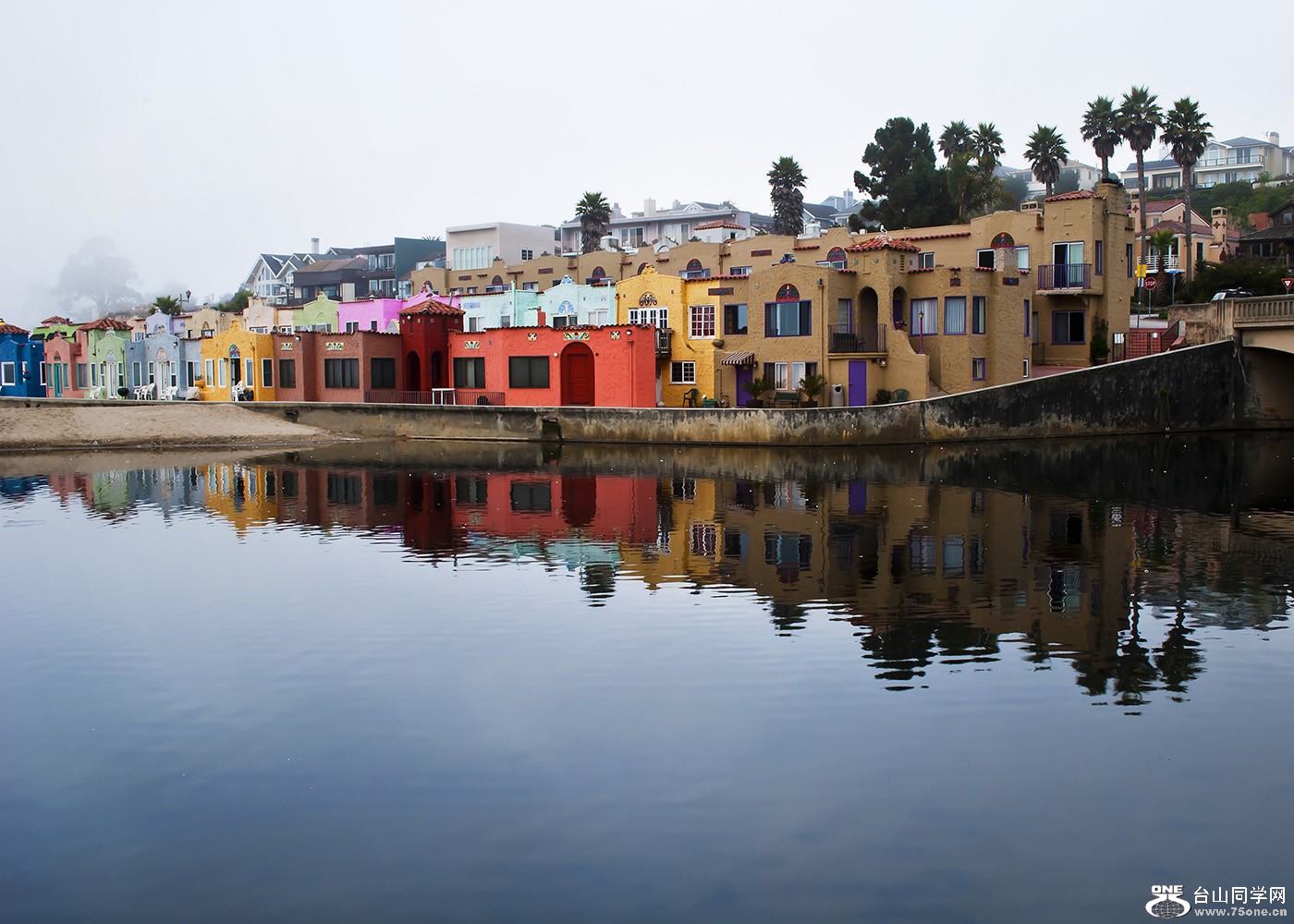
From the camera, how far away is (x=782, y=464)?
48594mm

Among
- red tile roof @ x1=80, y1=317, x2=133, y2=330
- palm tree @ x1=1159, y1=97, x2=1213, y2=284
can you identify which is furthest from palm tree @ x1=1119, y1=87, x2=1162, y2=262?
red tile roof @ x1=80, y1=317, x2=133, y2=330

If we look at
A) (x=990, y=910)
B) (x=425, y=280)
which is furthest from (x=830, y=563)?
(x=425, y=280)

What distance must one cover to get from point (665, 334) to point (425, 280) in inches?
1472

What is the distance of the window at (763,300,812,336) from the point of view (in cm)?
5947

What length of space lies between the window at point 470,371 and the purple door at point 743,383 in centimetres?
1533

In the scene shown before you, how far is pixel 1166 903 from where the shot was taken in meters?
11.0

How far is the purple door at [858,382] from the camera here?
192 feet

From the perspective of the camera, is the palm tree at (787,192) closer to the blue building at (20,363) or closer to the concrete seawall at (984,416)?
the concrete seawall at (984,416)

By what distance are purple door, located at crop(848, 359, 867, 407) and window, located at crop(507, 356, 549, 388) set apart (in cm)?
1679

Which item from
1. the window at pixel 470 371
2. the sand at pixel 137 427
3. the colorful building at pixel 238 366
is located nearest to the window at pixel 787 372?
the window at pixel 470 371

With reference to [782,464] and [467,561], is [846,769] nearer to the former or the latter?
[467,561]

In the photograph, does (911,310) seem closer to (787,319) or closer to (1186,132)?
(787,319)

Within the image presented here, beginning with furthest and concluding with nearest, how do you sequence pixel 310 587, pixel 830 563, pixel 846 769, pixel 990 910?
pixel 830 563, pixel 310 587, pixel 846 769, pixel 990 910

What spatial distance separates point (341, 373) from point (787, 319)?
2822 cm
